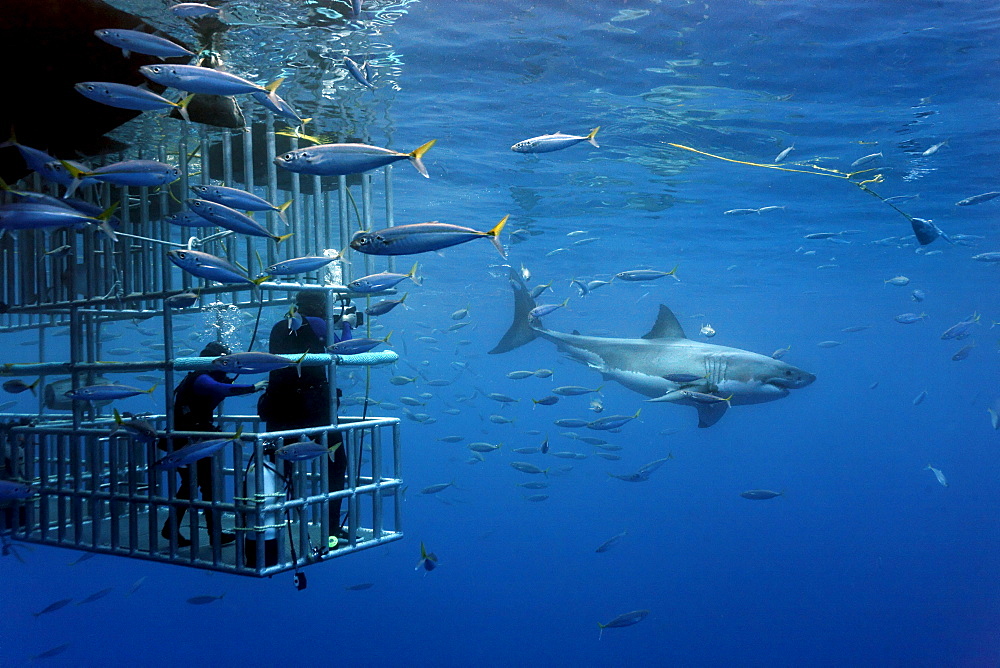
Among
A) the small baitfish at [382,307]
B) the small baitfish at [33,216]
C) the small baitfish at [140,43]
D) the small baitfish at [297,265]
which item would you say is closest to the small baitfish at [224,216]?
the small baitfish at [297,265]

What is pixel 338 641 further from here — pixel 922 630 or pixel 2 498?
pixel 922 630

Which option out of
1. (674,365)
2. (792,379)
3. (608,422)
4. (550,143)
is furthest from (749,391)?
(550,143)

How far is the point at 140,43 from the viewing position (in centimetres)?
414

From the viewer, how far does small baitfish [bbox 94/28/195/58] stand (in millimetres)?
4051

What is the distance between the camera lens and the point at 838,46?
1124 centimetres

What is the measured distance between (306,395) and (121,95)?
106 inches

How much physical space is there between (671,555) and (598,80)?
5045 cm

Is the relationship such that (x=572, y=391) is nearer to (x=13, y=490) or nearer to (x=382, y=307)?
(x=382, y=307)

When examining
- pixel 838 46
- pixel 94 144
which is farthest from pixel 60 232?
pixel 838 46

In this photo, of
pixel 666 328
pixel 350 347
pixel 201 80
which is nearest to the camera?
pixel 201 80

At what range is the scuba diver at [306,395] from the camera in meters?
5.36

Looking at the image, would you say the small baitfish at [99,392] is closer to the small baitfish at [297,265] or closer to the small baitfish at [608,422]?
the small baitfish at [297,265]

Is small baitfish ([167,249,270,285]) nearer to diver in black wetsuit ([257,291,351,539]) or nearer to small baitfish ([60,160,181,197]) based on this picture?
small baitfish ([60,160,181,197])

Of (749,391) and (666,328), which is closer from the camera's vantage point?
(749,391)
